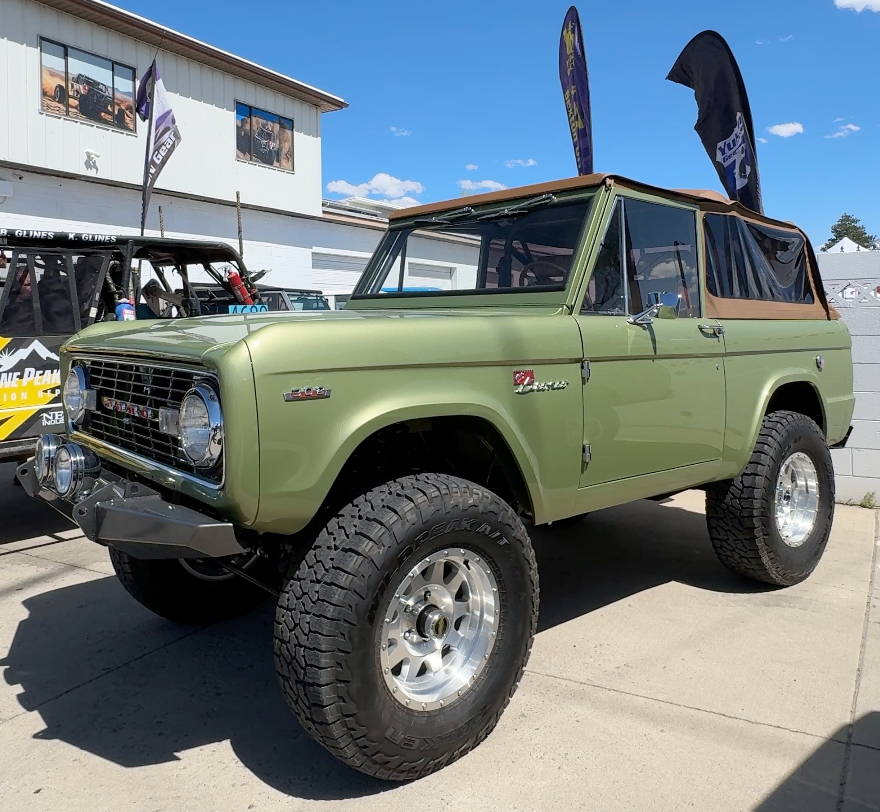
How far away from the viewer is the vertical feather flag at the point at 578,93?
815 cm

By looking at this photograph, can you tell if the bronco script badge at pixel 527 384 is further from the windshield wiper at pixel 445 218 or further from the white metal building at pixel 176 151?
the white metal building at pixel 176 151

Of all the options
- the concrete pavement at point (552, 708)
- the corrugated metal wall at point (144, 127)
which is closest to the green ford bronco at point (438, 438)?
the concrete pavement at point (552, 708)

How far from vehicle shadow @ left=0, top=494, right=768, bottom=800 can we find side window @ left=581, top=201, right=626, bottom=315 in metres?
1.63

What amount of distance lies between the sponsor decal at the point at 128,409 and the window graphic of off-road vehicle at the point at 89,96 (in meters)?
13.0

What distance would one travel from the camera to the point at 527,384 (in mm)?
2842

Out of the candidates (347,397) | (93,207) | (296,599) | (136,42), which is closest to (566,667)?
(296,599)

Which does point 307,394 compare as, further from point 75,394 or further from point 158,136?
point 158,136

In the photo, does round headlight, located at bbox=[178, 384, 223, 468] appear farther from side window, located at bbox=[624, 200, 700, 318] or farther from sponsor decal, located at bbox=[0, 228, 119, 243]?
sponsor decal, located at bbox=[0, 228, 119, 243]

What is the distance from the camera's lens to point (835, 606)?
4055mm

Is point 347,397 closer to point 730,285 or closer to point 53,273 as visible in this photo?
point 730,285

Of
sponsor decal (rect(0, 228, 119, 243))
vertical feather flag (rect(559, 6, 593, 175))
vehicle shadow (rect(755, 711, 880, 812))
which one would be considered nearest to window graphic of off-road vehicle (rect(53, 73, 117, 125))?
sponsor decal (rect(0, 228, 119, 243))

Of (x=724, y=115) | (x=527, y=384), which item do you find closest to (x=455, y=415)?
(x=527, y=384)

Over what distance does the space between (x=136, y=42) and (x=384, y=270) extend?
44.4 ft

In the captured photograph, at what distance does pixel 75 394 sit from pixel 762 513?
337 cm
